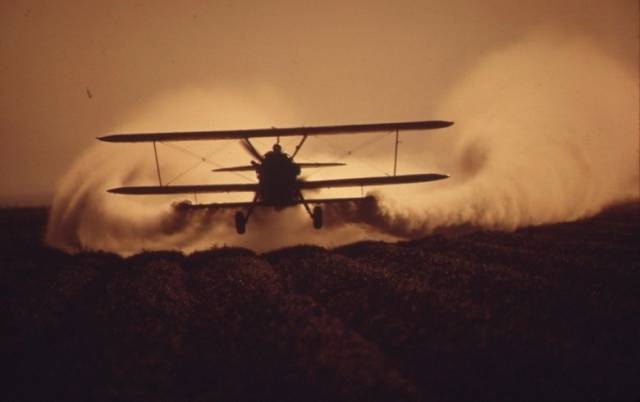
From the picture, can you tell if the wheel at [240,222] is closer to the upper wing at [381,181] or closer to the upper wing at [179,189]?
the upper wing at [179,189]

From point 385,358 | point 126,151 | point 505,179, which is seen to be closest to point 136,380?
point 385,358

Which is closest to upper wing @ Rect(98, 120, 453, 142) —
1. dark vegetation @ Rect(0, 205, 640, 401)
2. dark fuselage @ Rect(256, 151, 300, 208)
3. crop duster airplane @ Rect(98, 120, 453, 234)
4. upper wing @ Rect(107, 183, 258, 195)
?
crop duster airplane @ Rect(98, 120, 453, 234)

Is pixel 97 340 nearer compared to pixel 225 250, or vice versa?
pixel 97 340

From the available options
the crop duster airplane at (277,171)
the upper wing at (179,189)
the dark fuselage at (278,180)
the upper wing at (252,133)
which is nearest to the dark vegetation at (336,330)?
the dark fuselage at (278,180)

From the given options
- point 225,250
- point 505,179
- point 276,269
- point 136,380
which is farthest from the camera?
point 505,179

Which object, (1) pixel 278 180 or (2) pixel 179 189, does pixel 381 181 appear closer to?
(1) pixel 278 180

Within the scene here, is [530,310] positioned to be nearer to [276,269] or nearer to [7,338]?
[276,269]

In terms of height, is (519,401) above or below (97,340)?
above

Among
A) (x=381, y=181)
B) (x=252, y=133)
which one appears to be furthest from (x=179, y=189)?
(x=381, y=181)
